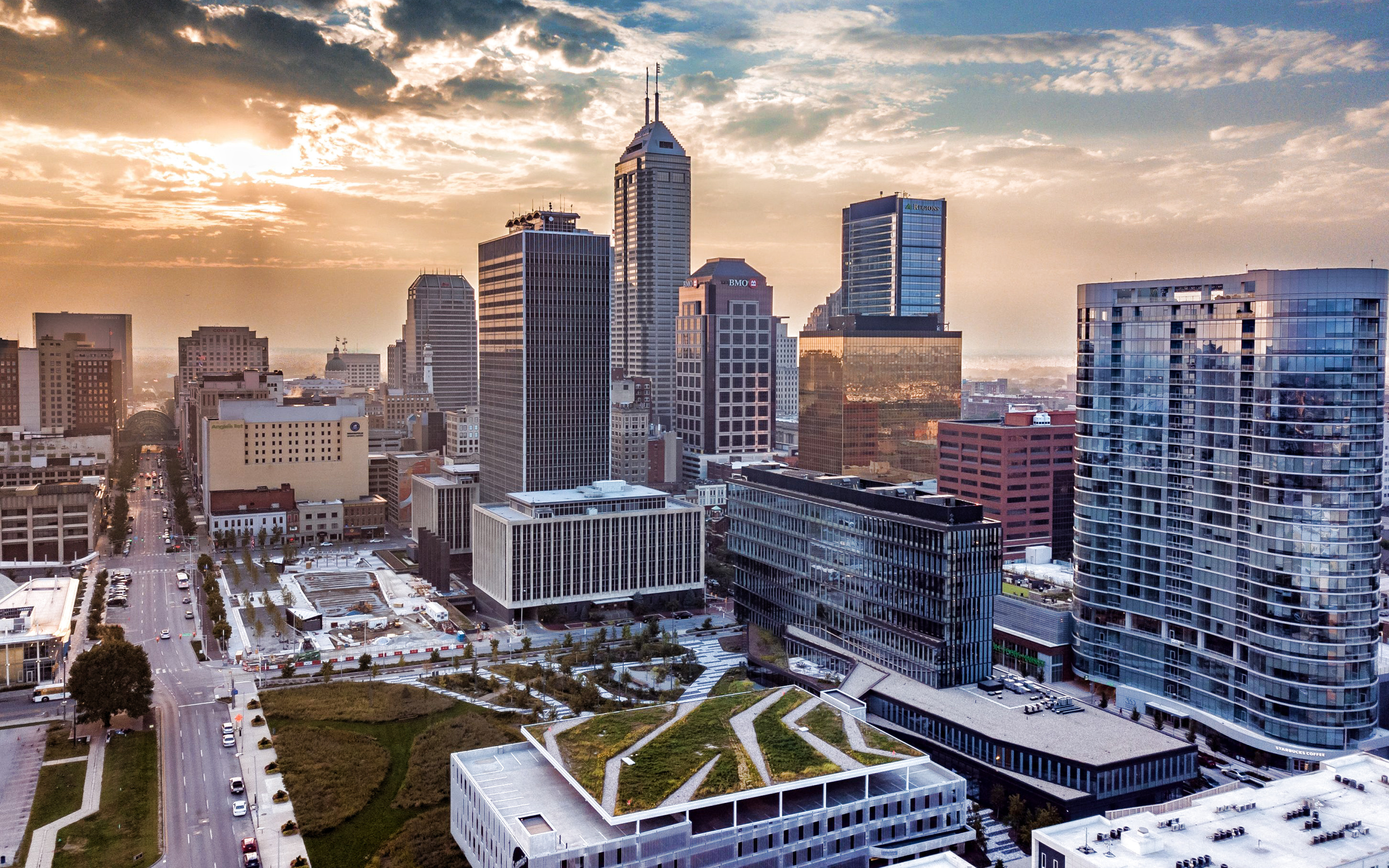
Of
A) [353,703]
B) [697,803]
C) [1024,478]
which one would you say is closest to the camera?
[697,803]

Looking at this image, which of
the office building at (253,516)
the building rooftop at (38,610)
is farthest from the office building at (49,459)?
the building rooftop at (38,610)

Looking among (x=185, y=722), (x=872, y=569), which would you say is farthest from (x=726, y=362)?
(x=185, y=722)

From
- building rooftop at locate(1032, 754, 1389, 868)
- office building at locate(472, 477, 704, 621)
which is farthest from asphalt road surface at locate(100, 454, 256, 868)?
building rooftop at locate(1032, 754, 1389, 868)

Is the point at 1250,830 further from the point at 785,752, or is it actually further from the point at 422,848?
the point at 422,848

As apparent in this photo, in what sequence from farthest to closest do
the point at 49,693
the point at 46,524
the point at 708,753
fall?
the point at 46,524 → the point at 49,693 → the point at 708,753

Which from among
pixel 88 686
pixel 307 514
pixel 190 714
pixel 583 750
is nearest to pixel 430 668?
pixel 190 714

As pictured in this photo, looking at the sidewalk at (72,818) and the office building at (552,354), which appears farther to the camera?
the office building at (552,354)

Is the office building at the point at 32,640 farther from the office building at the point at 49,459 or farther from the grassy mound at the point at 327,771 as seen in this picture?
the office building at the point at 49,459
